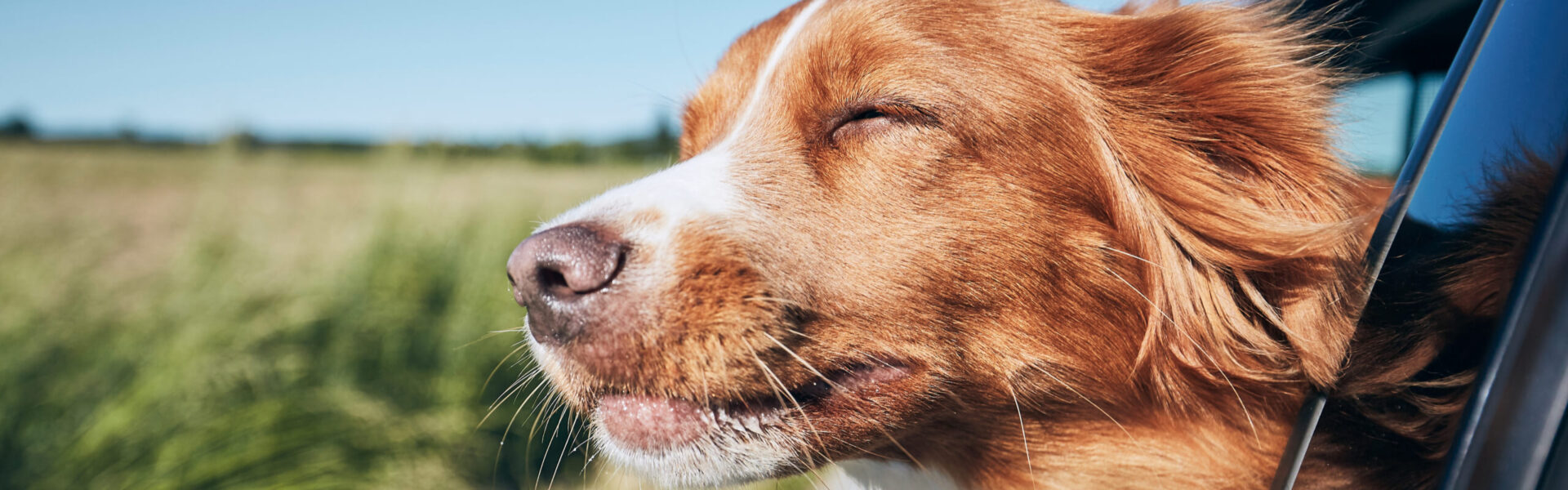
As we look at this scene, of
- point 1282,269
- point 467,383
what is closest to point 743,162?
point 1282,269

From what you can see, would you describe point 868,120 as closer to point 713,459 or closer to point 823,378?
point 823,378

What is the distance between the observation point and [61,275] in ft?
11.1

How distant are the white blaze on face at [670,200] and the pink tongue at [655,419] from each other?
0.92 feet

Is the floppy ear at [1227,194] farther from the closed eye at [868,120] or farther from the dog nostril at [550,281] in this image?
the dog nostril at [550,281]

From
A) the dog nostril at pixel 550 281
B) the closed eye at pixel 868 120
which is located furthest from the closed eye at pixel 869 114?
the dog nostril at pixel 550 281

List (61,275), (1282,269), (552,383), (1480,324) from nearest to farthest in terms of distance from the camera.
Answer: (1480,324) < (1282,269) < (552,383) < (61,275)

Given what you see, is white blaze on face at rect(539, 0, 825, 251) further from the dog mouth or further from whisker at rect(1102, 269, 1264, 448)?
whisker at rect(1102, 269, 1264, 448)

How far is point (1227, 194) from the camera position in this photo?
5.53 feet

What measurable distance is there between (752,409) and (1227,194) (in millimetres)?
995

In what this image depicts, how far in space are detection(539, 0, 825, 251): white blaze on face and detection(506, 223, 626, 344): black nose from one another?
0.16 feet

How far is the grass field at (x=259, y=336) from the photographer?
3.12 m

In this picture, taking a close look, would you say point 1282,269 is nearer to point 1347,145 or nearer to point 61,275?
point 1347,145

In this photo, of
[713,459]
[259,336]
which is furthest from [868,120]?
[259,336]

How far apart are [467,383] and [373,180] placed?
1.70 metres
